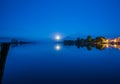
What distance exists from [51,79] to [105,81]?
13.0 feet

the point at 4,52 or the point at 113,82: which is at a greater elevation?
the point at 4,52

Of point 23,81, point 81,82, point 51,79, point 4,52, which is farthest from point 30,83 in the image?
point 4,52

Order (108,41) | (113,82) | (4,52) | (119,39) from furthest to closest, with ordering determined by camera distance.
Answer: (108,41) < (119,39) < (113,82) < (4,52)

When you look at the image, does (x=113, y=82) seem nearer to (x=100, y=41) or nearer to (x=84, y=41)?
(x=100, y=41)

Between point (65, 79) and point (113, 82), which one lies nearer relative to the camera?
point (113, 82)

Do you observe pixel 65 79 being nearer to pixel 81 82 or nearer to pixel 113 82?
pixel 81 82

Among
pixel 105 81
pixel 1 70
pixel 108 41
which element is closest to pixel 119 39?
pixel 108 41

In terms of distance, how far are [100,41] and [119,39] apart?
12.3 meters

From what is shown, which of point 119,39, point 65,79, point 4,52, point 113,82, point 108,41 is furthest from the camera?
point 108,41

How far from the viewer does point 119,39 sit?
120m

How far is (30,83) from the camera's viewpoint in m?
12.8

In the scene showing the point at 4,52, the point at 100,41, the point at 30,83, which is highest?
the point at 100,41

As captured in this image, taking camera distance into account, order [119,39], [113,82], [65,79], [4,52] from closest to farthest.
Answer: [4,52], [113,82], [65,79], [119,39]

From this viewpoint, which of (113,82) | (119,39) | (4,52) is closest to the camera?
(4,52)
